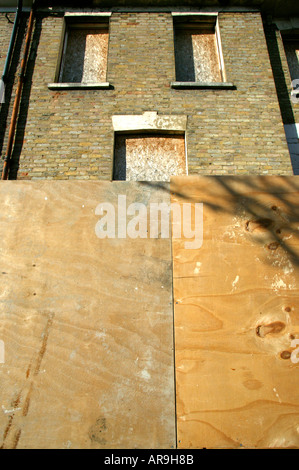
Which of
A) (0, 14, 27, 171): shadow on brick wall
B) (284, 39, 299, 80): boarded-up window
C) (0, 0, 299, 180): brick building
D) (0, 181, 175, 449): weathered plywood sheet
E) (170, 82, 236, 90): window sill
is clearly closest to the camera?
(0, 181, 175, 449): weathered plywood sheet

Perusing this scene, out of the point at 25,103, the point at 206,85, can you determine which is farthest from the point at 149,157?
the point at 25,103

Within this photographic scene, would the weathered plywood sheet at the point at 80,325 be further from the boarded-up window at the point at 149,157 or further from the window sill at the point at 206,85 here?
the window sill at the point at 206,85

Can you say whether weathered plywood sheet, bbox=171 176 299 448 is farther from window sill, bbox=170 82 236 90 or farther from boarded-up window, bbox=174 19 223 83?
boarded-up window, bbox=174 19 223 83

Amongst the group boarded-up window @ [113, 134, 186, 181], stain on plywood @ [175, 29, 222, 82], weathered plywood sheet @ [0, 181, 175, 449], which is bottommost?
weathered plywood sheet @ [0, 181, 175, 449]

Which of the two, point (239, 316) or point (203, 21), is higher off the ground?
point (203, 21)

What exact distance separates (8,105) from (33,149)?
4.12 feet

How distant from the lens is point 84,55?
253 inches

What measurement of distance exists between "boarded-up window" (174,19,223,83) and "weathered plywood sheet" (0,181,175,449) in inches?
202

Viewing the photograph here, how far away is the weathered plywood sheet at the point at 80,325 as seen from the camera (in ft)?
5.95

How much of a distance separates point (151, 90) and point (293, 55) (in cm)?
369

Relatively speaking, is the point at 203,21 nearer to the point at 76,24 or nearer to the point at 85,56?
the point at 85,56

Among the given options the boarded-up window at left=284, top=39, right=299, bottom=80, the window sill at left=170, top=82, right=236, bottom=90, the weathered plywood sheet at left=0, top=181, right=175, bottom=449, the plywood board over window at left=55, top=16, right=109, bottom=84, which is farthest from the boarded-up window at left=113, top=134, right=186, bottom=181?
the boarded-up window at left=284, top=39, right=299, bottom=80

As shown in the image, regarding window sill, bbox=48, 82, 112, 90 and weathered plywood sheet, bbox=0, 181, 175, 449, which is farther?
window sill, bbox=48, 82, 112, 90

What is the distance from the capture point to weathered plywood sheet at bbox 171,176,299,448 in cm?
182
